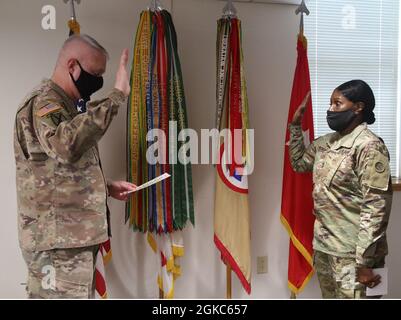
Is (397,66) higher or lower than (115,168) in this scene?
higher

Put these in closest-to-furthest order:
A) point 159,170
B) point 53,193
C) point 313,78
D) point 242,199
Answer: point 53,193, point 159,170, point 242,199, point 313,78

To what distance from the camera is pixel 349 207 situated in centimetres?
155

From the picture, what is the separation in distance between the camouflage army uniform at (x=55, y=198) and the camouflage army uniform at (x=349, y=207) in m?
0.98

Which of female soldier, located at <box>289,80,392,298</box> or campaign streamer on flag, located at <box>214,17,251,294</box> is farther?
campaign streamer on flag, located at <box>214,17,251,294</box>

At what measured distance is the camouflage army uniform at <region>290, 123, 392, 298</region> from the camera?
1.45 metres

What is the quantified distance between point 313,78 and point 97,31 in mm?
1325

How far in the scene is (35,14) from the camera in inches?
71.7

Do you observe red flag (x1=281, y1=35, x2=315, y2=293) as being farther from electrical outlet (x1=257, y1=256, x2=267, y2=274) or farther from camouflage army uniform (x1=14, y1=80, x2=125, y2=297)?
camouflage army uniform (x1=14, y1=80, x2=125, y2=297)

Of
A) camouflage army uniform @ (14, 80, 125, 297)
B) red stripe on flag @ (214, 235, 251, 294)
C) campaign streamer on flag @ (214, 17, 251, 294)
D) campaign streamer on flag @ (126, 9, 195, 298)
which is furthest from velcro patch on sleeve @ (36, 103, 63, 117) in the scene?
red stripe on flag @ (214, 235, 251, 294)

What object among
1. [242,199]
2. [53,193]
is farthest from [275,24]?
[53,193]

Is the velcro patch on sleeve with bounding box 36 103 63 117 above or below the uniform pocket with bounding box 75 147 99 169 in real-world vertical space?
above
